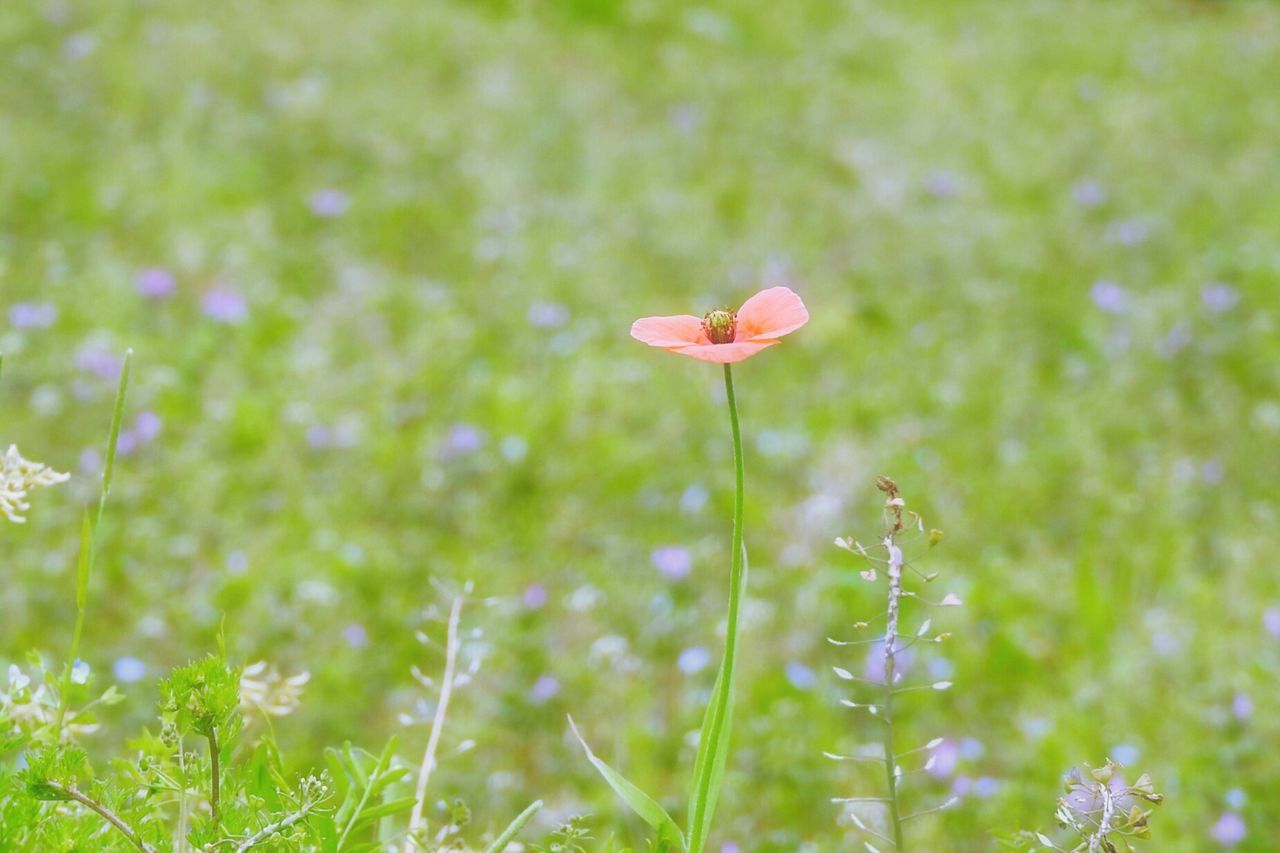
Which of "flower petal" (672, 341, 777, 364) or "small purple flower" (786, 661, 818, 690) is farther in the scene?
"small purple flower" (786, 661, 818, 690)

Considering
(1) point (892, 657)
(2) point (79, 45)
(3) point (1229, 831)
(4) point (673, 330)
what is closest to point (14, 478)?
(4) point (673, 330)

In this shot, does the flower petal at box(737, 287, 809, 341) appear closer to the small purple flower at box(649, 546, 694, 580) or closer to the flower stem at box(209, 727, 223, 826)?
the flower stem at box(209, 727, 223, 826)

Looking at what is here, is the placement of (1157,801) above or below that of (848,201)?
above

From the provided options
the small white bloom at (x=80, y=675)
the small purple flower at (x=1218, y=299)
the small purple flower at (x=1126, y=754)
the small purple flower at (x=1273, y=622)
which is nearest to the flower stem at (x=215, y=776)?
the small white bloom at (x=80, y=675)

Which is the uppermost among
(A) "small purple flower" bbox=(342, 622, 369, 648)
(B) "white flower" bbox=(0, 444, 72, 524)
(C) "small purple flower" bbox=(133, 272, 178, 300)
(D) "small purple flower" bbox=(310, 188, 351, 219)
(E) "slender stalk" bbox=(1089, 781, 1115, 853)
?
(B) "white flower" bbox=(0, 444, 72, 524)

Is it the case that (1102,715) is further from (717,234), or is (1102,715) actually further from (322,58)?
(322,58)

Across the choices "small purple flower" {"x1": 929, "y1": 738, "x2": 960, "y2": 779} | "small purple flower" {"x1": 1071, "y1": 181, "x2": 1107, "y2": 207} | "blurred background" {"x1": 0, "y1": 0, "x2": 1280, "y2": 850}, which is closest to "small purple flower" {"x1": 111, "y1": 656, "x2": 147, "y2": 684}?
"blurred background" {"x1": 0, "y1": 0, "x2": 1280, "y2": 850}

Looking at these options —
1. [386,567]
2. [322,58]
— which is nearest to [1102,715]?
[386,567]

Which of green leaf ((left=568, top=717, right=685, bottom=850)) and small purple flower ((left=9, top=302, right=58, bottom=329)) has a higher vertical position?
green leaf ((left=568, top=717, right=685, bottom=850))
